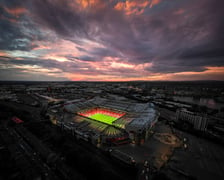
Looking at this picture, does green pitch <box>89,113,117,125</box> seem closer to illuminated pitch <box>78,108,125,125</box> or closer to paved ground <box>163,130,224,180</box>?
illuminated pitch <box>78,108,125,125</box>

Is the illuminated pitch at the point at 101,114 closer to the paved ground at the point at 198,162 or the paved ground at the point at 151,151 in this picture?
the paved ground at the point at 151,151

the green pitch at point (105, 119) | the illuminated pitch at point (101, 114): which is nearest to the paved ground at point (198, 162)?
the green pitch at point (105, 119)

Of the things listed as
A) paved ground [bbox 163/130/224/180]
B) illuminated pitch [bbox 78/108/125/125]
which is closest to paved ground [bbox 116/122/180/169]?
paved ground [bbox 163/130/224/180]

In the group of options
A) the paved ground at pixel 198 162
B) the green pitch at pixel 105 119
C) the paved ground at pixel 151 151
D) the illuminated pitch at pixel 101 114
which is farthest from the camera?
the illuminated pitch at pixel 101 114

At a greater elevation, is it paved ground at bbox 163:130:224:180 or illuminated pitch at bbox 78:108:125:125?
illuminated pitch at bbox 78:108:125:125

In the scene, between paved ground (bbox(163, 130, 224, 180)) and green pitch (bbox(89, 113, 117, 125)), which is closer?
paved ground (bbox(163, 130, 224, 180))

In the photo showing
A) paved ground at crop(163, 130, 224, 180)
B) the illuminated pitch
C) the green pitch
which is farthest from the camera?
the illuminated pitch

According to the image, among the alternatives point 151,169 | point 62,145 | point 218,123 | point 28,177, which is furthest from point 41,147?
point 218,123

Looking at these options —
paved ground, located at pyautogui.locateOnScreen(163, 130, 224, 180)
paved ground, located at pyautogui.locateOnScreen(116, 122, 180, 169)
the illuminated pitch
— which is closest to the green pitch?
the illuminated pitch

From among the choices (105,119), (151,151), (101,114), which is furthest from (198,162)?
(101,114)

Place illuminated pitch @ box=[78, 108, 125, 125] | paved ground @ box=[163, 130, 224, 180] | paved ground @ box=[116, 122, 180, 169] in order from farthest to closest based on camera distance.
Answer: illuminated pitch @ box=[78, 108, 125, 125] → paved ground @ box=[116, 122, 180, 169] → paved ground @ box=[163, 130, 224, 180]

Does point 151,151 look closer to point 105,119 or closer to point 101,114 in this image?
point 105,119
